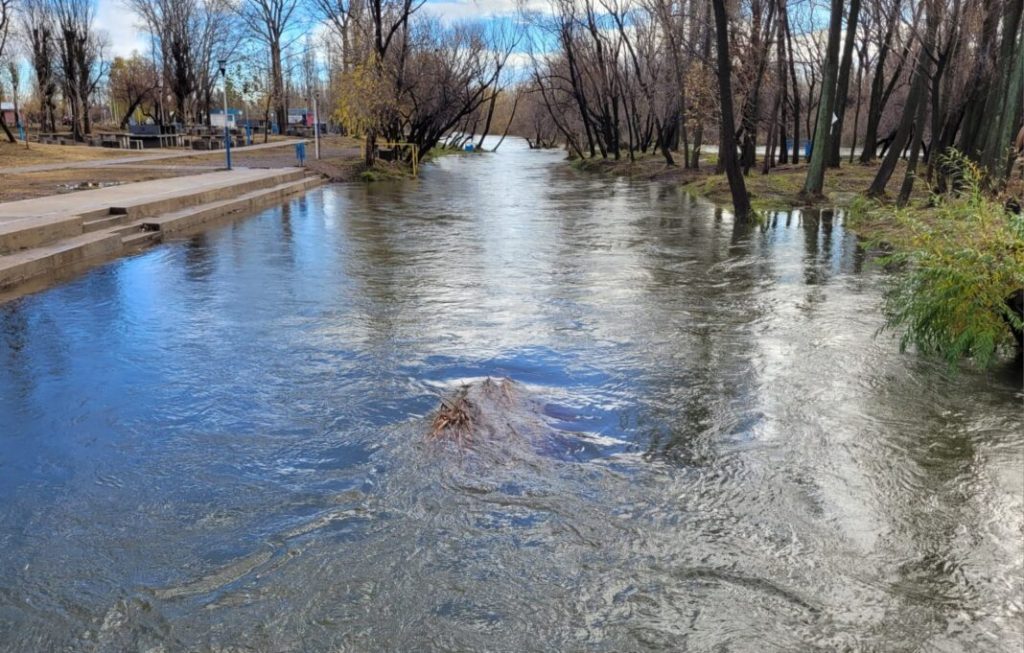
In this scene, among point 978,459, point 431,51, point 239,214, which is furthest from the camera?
point 431,51

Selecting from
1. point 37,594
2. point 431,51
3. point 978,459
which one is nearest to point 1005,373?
point 978,459

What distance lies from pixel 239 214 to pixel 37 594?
573 inches

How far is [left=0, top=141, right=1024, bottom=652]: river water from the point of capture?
3.29 metres

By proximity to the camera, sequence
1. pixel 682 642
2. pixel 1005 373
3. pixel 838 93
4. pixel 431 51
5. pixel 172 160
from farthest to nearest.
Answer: pixel 431 51, pixel 172 160, pixel 838 93, pixel 1005 373, pixel 682 642

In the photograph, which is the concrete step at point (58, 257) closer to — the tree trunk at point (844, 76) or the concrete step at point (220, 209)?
the concrete step at point (220, 209)

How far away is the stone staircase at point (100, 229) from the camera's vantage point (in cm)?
976

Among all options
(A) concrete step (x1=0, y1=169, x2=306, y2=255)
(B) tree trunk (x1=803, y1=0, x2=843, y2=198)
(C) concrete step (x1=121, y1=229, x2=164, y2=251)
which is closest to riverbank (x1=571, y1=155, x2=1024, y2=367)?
(A) concrete step (x1=0, y1=169, x2=306, y2=255)

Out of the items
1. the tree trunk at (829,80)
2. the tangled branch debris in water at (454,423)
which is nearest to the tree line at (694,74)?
the tree trunk at (829,80)

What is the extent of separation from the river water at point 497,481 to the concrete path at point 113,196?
14.7 feet

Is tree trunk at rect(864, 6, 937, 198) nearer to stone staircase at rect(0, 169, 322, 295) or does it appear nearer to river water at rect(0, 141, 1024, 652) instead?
river water at rect(0, 141, 1024, 652)

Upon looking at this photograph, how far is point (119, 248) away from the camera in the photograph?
11844 millimetres

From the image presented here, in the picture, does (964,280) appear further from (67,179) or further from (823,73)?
(67,179)

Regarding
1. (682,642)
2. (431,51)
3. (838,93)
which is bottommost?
(682,642)

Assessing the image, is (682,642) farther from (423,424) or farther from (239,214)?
(239,214)
